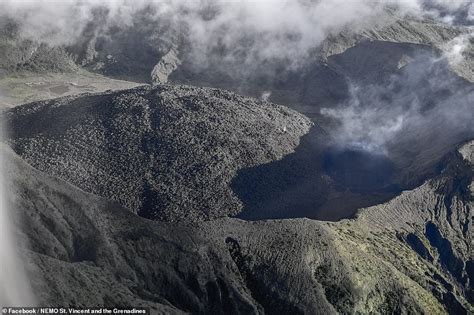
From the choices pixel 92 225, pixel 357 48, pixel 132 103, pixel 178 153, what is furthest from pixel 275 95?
pixel 92 225

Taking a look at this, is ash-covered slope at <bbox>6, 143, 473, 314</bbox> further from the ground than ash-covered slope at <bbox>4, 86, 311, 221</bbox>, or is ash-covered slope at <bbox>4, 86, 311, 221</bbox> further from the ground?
ash-covered slope at <bbox>4, 86, 311, 221</bbox>

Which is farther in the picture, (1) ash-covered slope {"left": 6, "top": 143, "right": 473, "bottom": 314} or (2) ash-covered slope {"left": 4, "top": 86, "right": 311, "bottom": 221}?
(2) ash-covered slope {"left": 4, "top": 86, "right": 311, "bottom": 221}

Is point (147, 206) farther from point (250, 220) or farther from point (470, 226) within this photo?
point (470, 226)

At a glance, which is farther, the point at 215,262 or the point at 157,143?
the point at 157,143

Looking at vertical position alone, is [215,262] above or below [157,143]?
below
